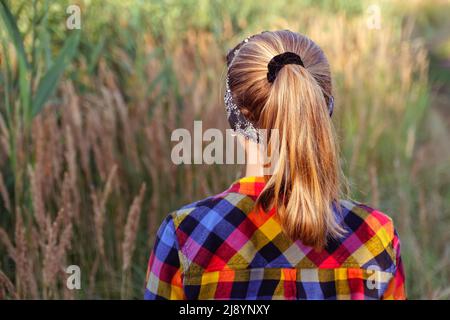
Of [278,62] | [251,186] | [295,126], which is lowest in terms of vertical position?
[251,186]

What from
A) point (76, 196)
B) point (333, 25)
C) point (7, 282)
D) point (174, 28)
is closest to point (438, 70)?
point (333, 25)

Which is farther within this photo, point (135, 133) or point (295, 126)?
point (135, 133)

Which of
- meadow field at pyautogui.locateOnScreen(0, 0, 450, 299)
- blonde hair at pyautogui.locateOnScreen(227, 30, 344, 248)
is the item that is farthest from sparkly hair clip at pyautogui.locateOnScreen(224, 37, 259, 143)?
meadow field at pyautogui.locateOnScreen(0, 0, 450, 299)

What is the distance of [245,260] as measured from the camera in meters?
1.19

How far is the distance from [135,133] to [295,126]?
168 centimetres

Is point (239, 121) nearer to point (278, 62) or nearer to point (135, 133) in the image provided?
point (278, 62)

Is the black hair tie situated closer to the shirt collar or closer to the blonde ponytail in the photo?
the blonde ponytail

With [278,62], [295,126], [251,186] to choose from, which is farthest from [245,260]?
[278,62]

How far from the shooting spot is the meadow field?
209cm

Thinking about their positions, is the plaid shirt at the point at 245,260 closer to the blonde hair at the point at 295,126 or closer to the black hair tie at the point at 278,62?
the blonde hair at the point at 295,126

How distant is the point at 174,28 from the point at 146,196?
1.46 metres

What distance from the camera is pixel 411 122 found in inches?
154

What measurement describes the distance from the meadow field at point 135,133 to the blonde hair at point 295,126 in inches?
7.1
